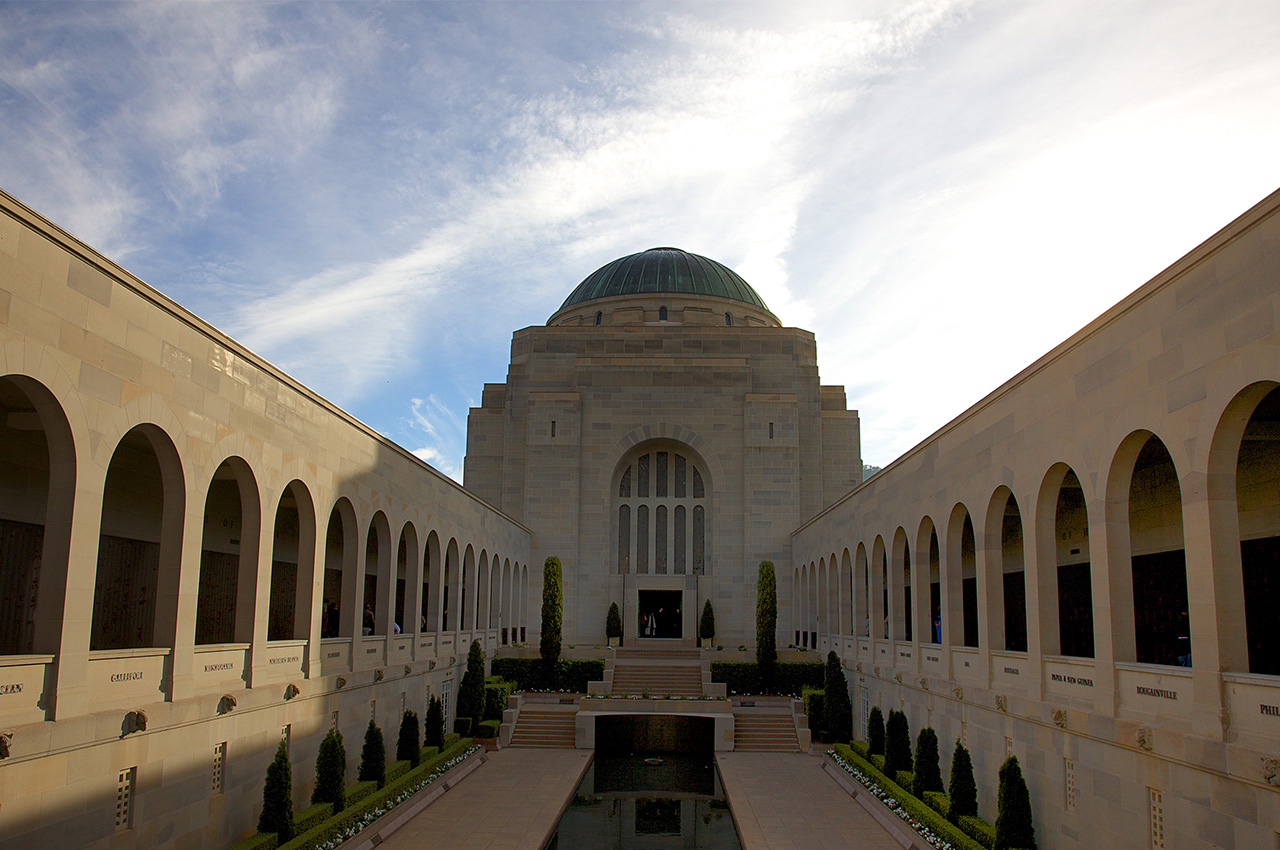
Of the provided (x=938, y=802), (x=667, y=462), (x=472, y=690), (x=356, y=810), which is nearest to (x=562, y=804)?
(x=356, y=810)

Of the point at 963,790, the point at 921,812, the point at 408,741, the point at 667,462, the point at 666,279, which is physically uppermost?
the point at 666,279

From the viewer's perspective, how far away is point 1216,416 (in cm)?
944

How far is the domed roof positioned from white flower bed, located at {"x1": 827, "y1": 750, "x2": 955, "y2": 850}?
1171 inches

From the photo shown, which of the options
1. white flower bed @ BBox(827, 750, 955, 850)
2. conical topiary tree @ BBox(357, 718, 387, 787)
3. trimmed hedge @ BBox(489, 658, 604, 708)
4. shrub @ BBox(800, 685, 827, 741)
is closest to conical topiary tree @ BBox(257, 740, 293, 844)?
conical topiary tree @ BBox(357, 718, 387, 787)

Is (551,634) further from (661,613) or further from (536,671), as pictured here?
(661,613)

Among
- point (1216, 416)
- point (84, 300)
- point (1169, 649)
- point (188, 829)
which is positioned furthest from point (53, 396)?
point (1169, 649)

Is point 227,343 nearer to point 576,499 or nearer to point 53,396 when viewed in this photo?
point 53,396

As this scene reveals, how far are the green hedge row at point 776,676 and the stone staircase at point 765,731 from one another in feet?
6.66

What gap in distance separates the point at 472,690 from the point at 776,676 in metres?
9.34

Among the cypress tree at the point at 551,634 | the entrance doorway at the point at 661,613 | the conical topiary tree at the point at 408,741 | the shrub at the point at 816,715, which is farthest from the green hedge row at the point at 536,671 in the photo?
the entrance doorway at the point at 661,613

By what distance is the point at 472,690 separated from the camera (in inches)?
1026

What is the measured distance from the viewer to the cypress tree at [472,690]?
85.3 feet

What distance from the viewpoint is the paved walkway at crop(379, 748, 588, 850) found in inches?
626

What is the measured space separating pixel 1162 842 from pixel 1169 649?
27.0 feet
